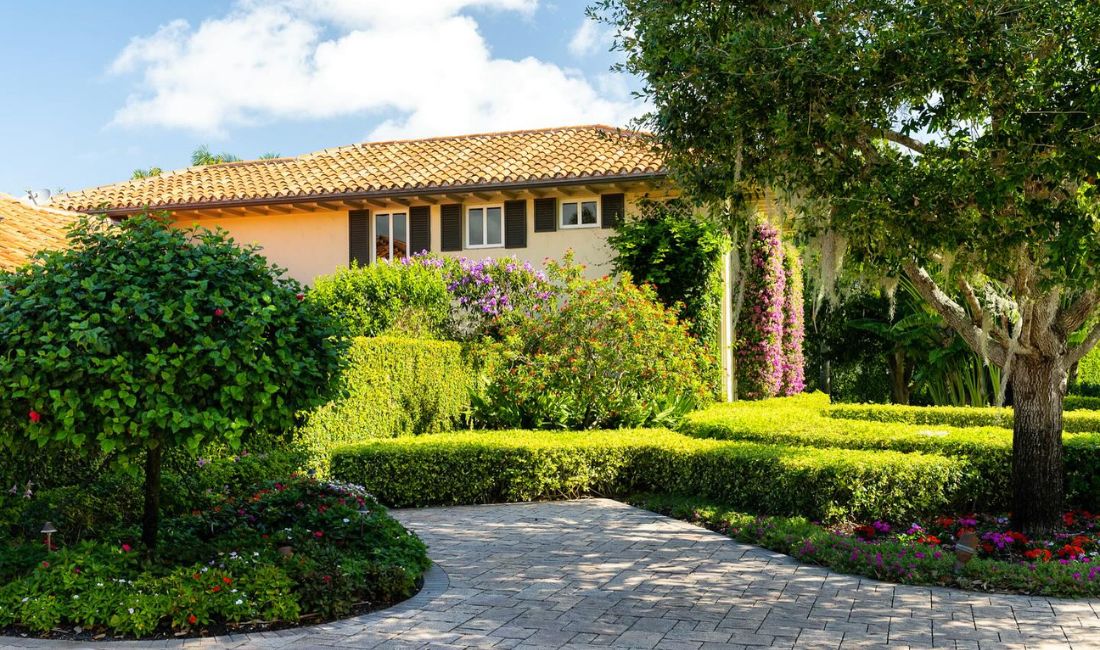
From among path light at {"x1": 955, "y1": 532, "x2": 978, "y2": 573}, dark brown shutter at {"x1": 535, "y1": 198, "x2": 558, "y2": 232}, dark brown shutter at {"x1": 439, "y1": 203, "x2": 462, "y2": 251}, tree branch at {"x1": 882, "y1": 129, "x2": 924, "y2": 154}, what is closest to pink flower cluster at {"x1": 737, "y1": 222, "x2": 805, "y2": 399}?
dark brown shutter at {"x1": 535, "y1": 198, "x2": 558, "y2": 232}

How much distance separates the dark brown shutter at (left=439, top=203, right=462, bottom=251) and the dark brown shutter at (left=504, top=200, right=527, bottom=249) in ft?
3.60

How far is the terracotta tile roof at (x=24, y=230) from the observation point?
1289 cm

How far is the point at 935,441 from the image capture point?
11336mm

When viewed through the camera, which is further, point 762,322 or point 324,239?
point 324,239

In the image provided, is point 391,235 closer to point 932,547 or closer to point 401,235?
point 401,235

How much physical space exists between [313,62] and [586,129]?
864cm

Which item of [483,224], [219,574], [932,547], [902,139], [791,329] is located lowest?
[932,547]

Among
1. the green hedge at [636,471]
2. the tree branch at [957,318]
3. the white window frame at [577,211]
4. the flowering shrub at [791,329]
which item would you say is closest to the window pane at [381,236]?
the white window frame at [577,211]

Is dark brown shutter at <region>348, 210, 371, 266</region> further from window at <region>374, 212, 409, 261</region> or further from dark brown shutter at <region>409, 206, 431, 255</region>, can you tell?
dark brown shutter at <region>409, 206, 431, 255</region>

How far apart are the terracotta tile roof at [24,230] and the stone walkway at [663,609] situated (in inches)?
311

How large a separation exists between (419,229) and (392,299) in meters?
4.21

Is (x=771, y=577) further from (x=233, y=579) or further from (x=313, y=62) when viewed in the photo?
(x=313, y=62)

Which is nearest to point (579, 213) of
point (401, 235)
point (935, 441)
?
point (401, 235)

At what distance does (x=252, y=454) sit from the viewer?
1048 cm
